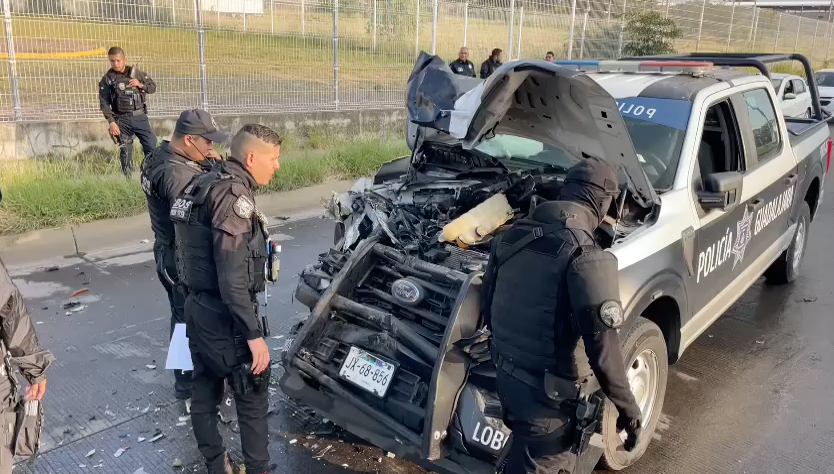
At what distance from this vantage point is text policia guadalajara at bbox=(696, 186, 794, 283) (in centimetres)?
405

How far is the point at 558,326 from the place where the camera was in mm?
2406

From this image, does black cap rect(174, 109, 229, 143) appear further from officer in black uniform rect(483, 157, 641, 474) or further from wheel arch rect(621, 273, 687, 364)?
wheel arch rect(621, 273, 687, 364)

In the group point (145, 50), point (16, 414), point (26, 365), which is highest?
point (145, 50)

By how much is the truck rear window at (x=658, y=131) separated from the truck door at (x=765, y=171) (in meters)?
0.71

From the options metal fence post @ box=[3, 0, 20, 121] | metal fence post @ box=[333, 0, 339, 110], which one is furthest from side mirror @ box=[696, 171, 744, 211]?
metal fence post @ box=[333, 0, 339, 110]

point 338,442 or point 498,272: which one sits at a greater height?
point 498,272

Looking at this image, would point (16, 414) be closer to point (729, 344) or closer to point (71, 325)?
point (71, 325)

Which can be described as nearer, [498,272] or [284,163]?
[498,272]

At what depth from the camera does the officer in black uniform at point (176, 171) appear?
152 inches

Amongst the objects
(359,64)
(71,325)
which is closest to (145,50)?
(359,64)

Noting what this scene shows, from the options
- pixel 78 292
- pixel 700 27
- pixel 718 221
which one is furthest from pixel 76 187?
pixel 700 27

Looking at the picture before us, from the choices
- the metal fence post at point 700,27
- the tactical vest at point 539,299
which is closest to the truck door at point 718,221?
the tactical vest at point 539,299

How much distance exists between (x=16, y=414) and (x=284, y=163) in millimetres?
7686

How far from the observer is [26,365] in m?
2.55
